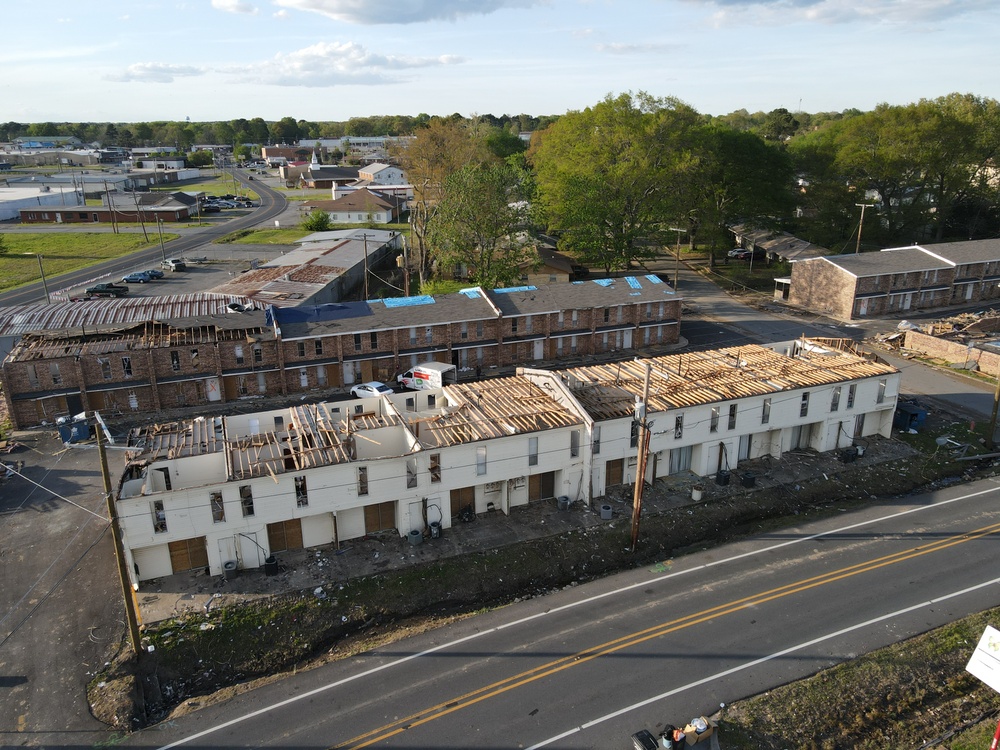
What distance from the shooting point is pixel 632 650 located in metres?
25.8

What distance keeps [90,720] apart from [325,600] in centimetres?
881

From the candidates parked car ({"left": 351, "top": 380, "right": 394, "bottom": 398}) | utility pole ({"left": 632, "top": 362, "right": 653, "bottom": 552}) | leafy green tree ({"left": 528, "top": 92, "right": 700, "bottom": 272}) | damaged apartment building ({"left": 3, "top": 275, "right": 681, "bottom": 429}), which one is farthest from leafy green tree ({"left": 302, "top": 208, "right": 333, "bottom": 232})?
utility pole ({"left": 632, "top": 362, "right": 653, "bottom": 552})

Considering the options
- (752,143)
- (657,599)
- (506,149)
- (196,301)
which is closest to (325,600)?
(657,599)

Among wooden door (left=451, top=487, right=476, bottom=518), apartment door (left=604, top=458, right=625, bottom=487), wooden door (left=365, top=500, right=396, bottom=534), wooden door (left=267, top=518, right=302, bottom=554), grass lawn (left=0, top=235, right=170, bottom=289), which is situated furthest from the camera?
grass lawn (left=0, top=235, right=170, bottom=289)

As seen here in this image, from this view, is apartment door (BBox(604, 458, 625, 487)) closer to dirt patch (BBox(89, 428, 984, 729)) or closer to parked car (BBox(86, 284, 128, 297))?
dirt patch (BBox(89, 428, 984, 729))

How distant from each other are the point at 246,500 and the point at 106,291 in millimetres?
59161

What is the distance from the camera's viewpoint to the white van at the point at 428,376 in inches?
1947

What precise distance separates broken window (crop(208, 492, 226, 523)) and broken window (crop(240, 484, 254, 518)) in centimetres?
81

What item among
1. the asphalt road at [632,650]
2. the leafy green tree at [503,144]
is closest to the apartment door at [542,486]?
the asphalt road at [632,650]

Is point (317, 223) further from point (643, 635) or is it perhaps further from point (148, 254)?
point (643, 635)

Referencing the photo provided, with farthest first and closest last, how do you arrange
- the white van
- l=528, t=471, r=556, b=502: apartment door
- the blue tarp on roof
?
the blue tarp on roof, the white van, l=528, t=471, r=556, b=502: apartment door

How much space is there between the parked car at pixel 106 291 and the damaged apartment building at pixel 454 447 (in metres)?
48.8

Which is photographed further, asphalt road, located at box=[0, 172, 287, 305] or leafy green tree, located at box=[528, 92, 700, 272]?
asphalt road, located at box=[0, 172, 287, 305]

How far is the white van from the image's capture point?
49.5 metres
